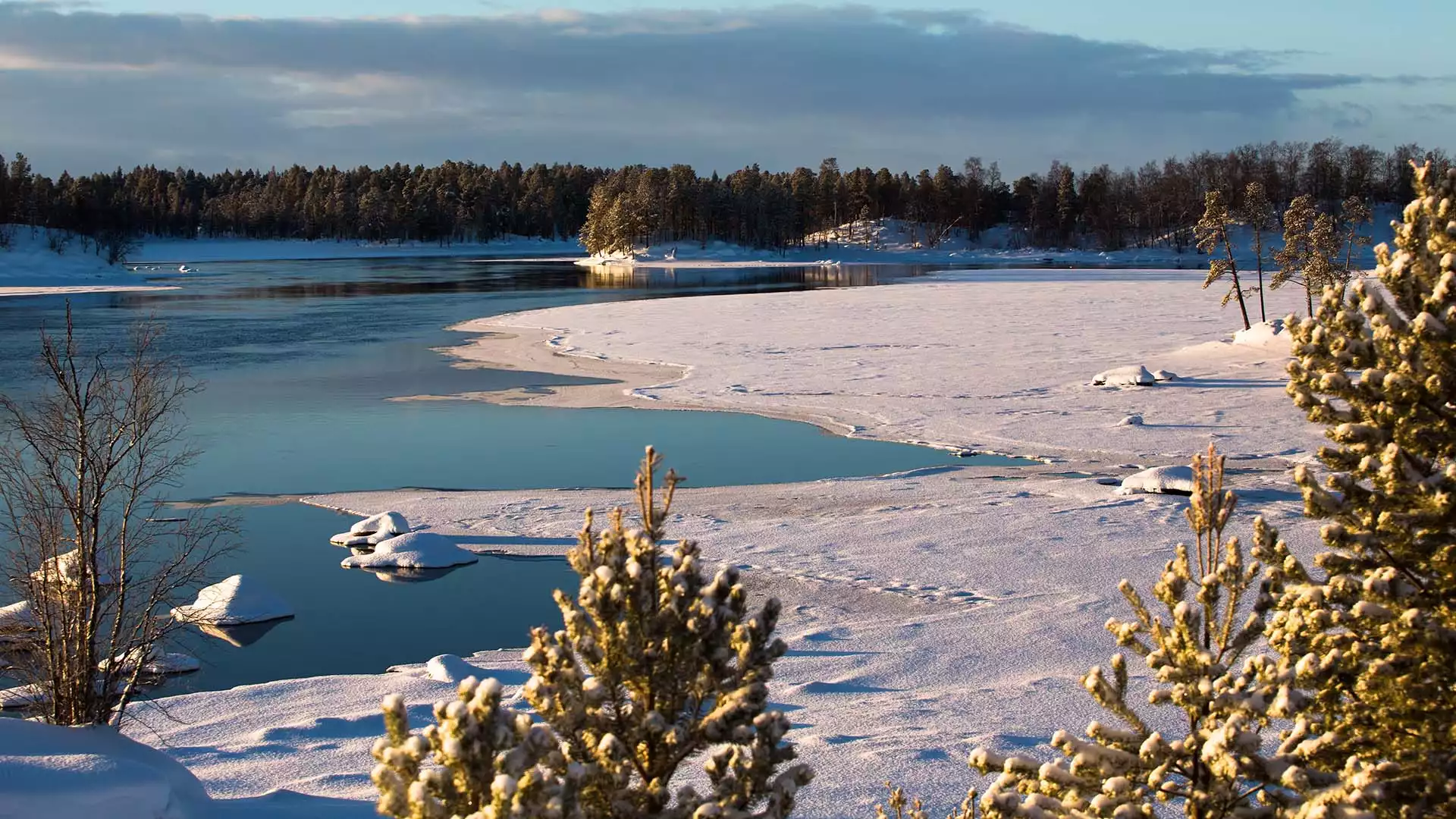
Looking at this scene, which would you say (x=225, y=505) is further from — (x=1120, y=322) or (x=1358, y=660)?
(x=1120, y=322)

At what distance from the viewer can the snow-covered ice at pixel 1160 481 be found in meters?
19.2

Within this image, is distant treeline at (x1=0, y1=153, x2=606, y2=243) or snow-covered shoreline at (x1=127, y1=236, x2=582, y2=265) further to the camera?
distant treeline at (x1=0, y1=153, x2=606, y2=243)

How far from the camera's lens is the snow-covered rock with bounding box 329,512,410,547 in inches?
710

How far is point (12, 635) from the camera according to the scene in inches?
421

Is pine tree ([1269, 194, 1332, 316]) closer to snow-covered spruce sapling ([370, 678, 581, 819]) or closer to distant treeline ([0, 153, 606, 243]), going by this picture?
snow-covered spruce sapling ([370, 678, 581, 819])

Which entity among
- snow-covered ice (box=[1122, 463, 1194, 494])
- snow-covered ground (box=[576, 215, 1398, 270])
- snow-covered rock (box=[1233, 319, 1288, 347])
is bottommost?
snow-covered ice (box=[1122, 463, 1194, 494])

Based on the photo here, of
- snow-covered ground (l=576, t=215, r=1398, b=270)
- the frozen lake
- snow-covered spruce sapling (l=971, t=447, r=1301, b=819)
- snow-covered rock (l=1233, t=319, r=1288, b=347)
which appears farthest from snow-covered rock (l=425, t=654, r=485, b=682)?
snow-covered ground (l=576, t=215, r=1398, b=270)

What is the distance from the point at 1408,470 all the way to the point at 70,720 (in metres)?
9.75

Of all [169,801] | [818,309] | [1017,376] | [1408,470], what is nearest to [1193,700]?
[1408,470]

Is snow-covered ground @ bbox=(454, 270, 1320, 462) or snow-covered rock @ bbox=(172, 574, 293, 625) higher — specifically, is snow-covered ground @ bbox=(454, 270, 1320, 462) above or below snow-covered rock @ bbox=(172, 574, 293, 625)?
above

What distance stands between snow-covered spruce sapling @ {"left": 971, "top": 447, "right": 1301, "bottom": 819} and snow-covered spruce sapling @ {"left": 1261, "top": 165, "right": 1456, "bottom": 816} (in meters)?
0.32

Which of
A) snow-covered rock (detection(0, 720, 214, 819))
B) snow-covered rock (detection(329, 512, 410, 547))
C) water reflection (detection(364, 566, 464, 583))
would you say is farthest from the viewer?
snow-covered rock (detection(329, 512, 410, 547))

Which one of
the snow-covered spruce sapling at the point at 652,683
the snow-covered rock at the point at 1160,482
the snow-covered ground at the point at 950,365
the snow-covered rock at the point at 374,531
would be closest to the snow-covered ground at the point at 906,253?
the snow-covered ground at the point at 950,365

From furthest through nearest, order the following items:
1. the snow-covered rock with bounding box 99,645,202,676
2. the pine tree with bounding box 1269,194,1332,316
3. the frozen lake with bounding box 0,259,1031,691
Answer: the pine tree with bounding box 1269,194,1332,316 → the frozen lake with bounding box 0,259,1031,691 → the snow-covered rock with bounding box 99,645,202,676
